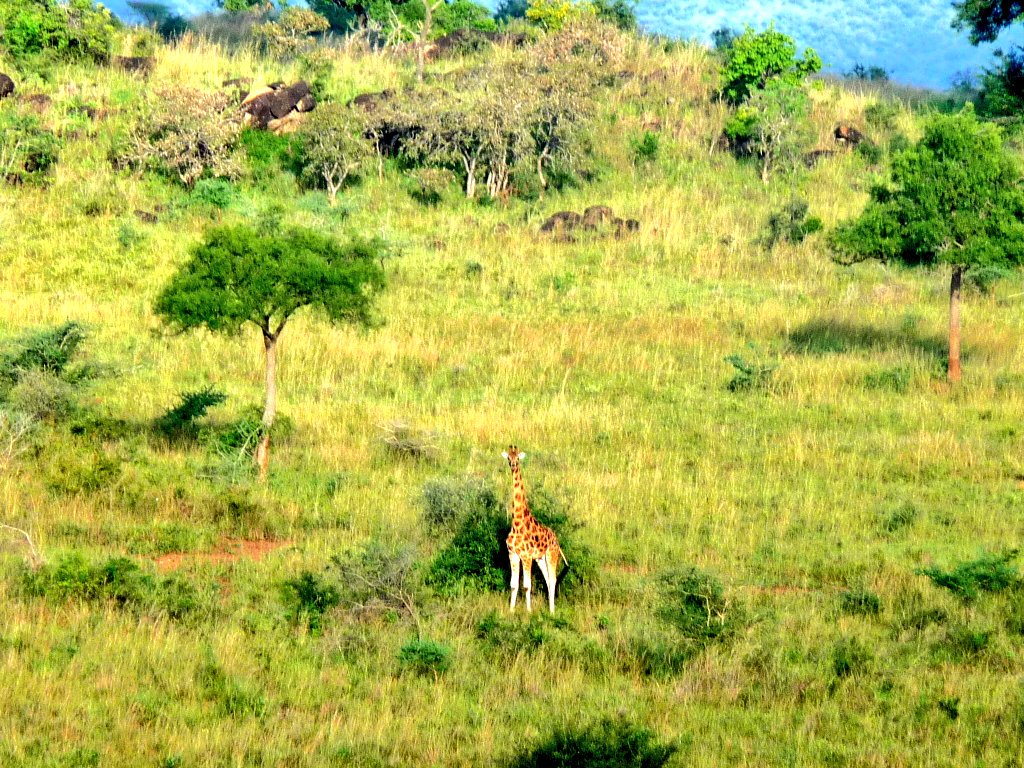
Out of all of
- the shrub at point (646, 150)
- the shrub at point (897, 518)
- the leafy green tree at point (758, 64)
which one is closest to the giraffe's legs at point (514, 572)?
the shrub at point (897, 518)

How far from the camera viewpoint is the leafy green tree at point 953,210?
66.2 feet

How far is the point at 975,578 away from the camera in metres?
11.4

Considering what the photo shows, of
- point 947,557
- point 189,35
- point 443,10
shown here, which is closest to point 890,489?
point 947,557

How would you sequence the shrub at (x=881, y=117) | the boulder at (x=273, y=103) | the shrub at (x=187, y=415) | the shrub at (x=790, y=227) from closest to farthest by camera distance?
1. the shrub at (x=187, y=415)
2. the shrub at (x=790, y=227)
3. the boulder at (x=273, y=103)
4. the shrub at (x=881, y=117)

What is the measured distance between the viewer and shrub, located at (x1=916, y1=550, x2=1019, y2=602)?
37.2 ft

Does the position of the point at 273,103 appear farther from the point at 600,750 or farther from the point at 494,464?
the point at 600,750

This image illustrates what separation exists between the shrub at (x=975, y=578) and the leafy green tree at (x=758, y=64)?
Result: 97.4 feet

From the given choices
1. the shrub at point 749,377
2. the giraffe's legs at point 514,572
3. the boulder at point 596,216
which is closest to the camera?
the giraffe's legs at point 514,572

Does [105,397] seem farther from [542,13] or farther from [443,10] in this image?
[443,10]

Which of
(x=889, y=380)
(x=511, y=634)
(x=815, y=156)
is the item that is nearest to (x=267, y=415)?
(x=511, y=634)

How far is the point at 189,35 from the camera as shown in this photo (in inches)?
1809

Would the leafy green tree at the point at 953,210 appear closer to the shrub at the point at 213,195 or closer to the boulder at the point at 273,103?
the shrub at the point at 213,195

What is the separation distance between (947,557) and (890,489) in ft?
8.51

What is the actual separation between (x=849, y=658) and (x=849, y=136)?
3089cm
